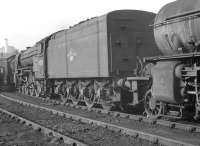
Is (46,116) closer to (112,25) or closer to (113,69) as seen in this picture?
(113,69)

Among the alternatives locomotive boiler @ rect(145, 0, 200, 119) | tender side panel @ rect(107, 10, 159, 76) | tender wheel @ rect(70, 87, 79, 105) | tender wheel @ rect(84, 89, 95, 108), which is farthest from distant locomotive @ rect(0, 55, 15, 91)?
locomotive boiler @ rect(145, 0, 200, 119)

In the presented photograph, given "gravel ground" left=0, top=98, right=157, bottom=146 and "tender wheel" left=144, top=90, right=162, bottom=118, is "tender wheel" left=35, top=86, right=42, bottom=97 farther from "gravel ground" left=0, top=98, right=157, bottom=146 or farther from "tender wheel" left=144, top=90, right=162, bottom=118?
"tender wheel" left=144, top=90, right=162, bottom=118

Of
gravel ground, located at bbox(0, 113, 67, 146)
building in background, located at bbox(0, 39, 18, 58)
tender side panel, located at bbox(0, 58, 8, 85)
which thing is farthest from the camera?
building in background, located at bbox(0, 39, 18, 58)

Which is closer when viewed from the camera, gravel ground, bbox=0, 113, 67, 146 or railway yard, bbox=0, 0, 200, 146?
gravel ground, bbox=0, 113, 67, 146

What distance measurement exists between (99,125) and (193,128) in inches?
110

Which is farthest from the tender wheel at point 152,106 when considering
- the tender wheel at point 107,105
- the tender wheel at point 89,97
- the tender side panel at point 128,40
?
the tender wheel at point 89,97

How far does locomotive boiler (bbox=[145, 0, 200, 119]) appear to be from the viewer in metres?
8.68

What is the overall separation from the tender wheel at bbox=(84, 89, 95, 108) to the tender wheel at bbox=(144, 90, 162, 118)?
3.92m

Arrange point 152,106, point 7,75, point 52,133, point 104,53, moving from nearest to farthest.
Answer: point 52,133, point 152,106, point 104,53, point 7,75

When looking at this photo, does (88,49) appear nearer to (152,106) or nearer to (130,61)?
(130,61)

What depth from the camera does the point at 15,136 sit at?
363 inches

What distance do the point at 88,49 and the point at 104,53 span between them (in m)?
1.48

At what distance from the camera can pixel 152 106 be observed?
10539 mm

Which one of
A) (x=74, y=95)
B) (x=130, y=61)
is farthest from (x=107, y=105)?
(x=74, y=95)
